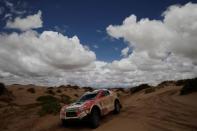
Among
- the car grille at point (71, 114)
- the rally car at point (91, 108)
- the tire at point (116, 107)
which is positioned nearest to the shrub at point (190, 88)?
the tire at point (116, 107)

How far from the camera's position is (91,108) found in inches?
590

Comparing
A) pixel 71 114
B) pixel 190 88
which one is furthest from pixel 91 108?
pixel 190 88

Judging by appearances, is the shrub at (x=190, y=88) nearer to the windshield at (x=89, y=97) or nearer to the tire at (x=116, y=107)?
the tire at (x=116, y=107)

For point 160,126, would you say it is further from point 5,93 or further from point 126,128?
point 5,93

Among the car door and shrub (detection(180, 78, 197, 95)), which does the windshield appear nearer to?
the car door

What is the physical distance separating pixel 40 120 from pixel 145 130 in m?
9.27

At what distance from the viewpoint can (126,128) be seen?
14102 mm

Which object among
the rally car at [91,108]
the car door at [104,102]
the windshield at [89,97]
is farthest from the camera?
the windshield at [89,97]

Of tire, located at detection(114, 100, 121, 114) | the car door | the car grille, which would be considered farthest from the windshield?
tire, located at detection(114, 100, 121, 114)

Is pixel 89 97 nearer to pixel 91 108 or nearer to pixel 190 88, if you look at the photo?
pixel 91 108

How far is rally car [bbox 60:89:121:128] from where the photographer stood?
1474 cm

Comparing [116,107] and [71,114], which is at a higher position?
[116,107]

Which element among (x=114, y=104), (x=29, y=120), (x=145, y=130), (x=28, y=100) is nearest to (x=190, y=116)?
(x=145, y=130)

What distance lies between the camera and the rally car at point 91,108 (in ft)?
48.4
